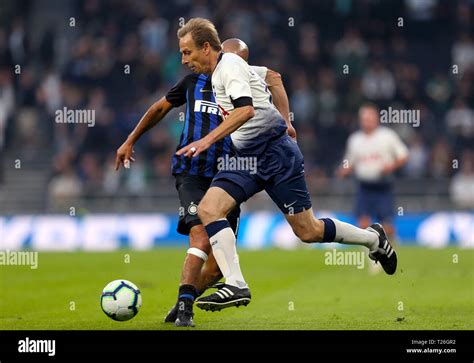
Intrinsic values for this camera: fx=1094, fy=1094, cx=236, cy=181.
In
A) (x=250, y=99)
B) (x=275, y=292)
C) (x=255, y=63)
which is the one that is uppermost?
(x=255, y=63)

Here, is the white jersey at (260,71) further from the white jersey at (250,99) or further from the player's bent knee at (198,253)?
the player's bent knee at (198,253)

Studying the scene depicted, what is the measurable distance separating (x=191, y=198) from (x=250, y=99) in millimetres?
1105

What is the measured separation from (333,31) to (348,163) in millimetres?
10089

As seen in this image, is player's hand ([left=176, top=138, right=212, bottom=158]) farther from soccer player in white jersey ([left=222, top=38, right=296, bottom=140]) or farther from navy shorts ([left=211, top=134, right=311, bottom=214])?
soccer player in white jersey ([left=222, top=38, right=296, bottom=140])

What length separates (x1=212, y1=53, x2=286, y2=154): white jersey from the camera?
337 inches

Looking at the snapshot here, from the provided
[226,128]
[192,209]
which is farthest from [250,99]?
[192,209]

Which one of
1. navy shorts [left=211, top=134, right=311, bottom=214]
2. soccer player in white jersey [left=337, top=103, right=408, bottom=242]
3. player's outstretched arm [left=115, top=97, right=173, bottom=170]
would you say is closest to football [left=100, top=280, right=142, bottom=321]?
player's outstretched arm [left=115, top=97, right=173, bottom=170]

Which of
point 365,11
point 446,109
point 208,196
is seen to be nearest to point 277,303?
point 208,196

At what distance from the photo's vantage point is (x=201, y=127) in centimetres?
924

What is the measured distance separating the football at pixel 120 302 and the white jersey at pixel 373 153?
7.24m

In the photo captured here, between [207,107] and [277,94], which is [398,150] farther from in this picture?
[207,107]

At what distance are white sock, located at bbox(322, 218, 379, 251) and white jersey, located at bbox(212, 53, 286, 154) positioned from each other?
929 mm

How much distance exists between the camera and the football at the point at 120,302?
9094mm
